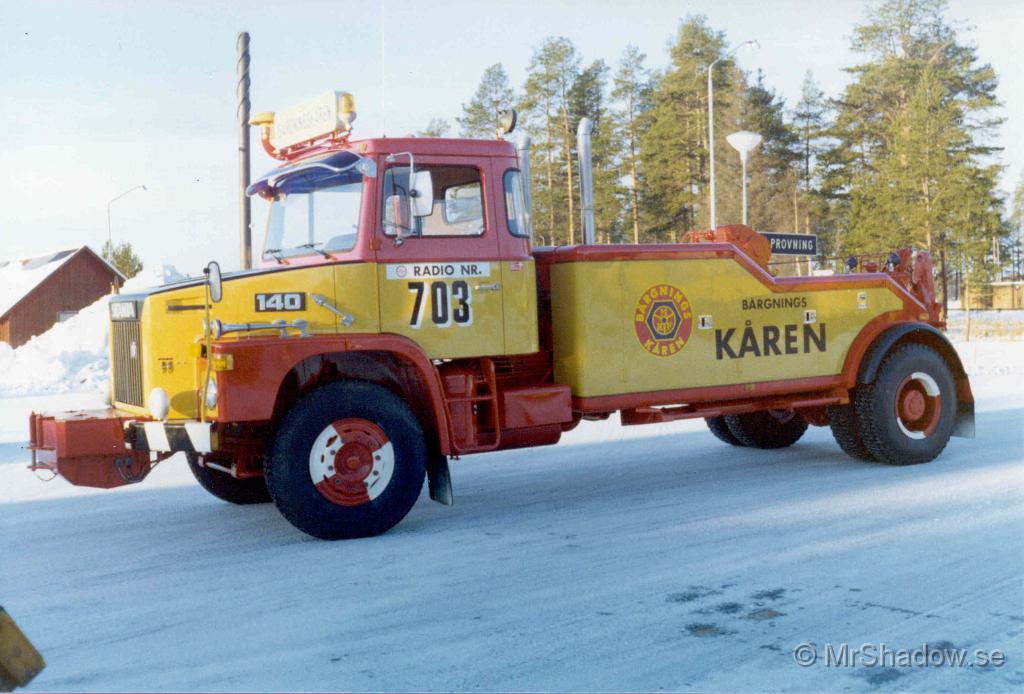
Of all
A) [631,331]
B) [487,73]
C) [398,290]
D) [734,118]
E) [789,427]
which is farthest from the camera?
[734,118]

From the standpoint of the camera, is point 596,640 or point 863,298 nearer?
point 596,640

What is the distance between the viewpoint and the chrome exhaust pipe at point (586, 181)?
8.70 metres

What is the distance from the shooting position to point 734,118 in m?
48.6

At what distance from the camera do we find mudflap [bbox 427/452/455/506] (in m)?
7.77

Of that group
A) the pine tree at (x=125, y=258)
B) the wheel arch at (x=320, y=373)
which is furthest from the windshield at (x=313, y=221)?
the pine tree at (x=125, y=258)

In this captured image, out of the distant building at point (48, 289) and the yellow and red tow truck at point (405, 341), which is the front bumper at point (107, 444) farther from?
the distant building at point (48, 289)

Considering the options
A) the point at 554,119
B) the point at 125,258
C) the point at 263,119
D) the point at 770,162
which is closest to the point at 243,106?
the point at 263,119

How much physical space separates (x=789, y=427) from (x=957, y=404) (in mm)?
1677

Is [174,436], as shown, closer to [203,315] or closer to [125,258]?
[203,315]

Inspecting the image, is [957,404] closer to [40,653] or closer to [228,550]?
[228,550]

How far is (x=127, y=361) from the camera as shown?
25.7 feet

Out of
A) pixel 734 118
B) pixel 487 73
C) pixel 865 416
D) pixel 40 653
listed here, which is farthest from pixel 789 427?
pixel 734 118

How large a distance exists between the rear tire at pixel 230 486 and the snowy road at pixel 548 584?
0.15 m

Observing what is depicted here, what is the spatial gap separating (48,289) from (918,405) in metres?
42.8
